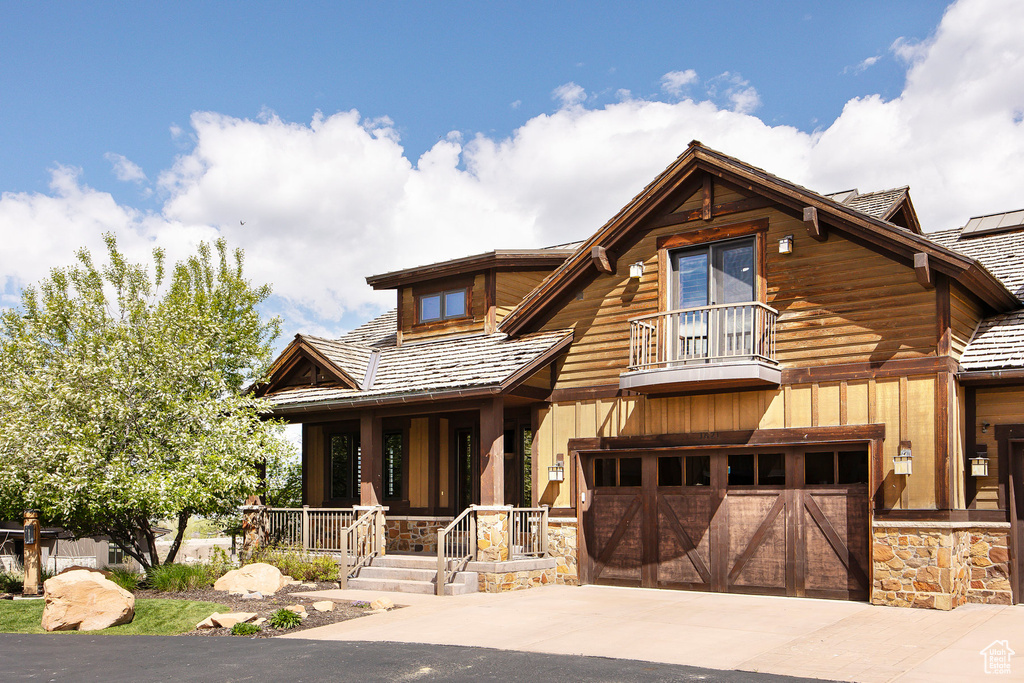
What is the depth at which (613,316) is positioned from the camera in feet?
54.9

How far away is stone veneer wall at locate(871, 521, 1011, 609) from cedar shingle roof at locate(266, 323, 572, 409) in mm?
6433

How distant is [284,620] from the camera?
472 inches

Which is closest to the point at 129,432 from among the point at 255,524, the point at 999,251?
the point at 255,524

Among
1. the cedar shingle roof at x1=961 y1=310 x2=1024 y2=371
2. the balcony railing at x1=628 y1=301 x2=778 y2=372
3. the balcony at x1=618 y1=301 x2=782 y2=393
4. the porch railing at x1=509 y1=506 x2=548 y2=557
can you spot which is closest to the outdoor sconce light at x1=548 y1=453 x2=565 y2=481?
the porch railing at x1=509 y1=506 x2=548 y2=557

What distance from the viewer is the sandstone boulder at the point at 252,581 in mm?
14999

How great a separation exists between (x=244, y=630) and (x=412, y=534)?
26.1 ft

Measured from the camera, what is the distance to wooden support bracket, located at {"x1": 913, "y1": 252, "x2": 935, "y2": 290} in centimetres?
1314

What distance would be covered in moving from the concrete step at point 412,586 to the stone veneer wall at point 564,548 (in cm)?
201

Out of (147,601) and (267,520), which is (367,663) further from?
(267,520)

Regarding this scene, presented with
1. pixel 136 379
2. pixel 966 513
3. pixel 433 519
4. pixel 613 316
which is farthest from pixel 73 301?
Answer: pixel 966 513

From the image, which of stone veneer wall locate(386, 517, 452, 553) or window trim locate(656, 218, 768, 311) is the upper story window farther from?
stone veneer wall locate(386, 517, 452, 553)

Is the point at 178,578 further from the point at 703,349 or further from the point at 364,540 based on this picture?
the point at 703,349

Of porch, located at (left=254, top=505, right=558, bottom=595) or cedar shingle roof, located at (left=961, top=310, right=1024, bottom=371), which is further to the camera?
porch, located at (left=254, top=505, right=558, bottom=595)

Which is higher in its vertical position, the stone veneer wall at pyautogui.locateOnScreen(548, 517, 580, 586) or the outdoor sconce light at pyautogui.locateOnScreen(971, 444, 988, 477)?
the outdoor sconce light at pyautogui.locateOnScreen(971, 444, 988, 477)
